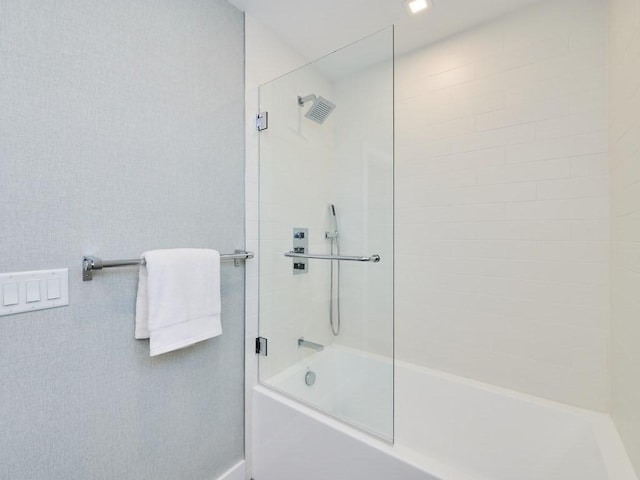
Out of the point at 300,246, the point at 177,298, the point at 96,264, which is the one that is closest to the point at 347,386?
the point at 300,246

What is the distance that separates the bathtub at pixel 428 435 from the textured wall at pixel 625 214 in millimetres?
230

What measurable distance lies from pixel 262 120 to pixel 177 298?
1104mm

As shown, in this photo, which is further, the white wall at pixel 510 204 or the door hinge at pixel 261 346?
the door hinge at pixel 261 346

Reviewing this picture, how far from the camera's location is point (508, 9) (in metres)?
1.67

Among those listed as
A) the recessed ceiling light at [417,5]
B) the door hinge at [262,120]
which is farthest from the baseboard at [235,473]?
the recessed ceiling light at [417,5]

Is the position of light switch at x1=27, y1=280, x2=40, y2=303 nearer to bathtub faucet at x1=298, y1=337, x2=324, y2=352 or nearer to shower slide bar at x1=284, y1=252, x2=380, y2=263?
shower slide bar at x1=284, y1=252, x2=380, y2=263

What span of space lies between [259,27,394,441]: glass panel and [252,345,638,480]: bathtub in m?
0.02

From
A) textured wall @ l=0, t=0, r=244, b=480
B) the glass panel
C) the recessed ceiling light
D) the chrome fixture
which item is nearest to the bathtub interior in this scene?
the glass panel

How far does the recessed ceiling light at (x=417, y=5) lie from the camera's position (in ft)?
5.05

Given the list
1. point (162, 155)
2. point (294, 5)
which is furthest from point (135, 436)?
point (294, 5)

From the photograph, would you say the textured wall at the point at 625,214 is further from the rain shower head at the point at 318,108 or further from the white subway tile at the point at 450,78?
the rain shower head at the point at 318,108

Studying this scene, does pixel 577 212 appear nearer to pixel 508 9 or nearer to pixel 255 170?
pixel 508 9

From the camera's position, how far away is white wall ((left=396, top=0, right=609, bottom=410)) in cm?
150

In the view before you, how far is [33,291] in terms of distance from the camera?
0.97 m
